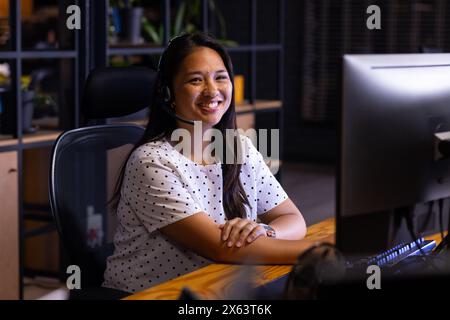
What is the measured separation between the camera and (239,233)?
5.32 ft

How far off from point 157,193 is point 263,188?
1.24 feet

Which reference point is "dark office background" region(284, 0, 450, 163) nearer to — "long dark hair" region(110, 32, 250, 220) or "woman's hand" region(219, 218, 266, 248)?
"long dark hair" region(110, 32, 250, 220)

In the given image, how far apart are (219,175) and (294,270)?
1.99 feet

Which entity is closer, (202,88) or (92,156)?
(202,88)

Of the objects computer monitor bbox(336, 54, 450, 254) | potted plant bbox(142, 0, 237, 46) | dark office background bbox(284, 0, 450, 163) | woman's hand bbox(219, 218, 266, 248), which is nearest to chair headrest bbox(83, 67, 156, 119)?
woman's hand bbox(219, 218, 266, 248)

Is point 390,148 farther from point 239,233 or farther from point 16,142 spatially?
point 16,142

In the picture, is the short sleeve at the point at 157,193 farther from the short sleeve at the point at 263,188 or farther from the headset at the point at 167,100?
the short sleeve at the point at 263,188

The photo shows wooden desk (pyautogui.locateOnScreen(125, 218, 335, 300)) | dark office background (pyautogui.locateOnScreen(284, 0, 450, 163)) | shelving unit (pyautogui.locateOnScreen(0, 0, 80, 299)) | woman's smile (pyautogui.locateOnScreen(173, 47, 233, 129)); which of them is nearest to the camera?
wooden desk (pyautogui.locateOnScreen(125, 218, 335, 300))

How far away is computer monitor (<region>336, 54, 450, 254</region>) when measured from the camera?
121cm

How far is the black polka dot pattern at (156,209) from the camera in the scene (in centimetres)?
168

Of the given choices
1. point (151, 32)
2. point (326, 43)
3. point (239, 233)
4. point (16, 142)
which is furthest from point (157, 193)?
point (326, 43)

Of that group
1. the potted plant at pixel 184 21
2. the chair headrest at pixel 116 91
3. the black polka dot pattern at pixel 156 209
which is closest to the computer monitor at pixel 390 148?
the black polka dot pattern at pixel 156 209
